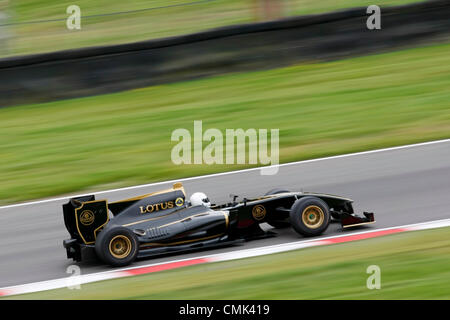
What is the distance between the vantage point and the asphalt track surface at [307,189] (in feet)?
27.3

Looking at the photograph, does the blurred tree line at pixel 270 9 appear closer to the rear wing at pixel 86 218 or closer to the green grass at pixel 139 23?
the green grass at pixel 139 23

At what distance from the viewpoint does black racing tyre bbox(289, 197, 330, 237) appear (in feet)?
26.6

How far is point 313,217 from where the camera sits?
8.20 m

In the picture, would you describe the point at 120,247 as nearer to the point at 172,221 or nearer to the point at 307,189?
the point at 172,221

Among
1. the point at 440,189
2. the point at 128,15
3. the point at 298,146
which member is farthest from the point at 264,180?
the point at 128,15

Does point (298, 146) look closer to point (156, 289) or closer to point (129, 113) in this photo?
point (129, 113)

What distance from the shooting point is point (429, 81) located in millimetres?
14805

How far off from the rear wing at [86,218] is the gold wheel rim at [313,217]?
2.02 metres

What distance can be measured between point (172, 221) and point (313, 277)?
1677 millimetres

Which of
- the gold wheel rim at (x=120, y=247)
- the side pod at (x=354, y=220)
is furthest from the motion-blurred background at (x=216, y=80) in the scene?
the gold wheel rim at (x=120, y=247)

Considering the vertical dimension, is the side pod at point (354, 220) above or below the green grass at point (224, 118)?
below

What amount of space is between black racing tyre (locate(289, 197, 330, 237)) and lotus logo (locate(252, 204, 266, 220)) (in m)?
0.32

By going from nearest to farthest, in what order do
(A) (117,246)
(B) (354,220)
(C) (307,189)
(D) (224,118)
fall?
(A) (117,246), (B) (354,220), (C) (307,189), (D) (224,118)

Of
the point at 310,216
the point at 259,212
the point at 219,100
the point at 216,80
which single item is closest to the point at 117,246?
the point at 259,212
